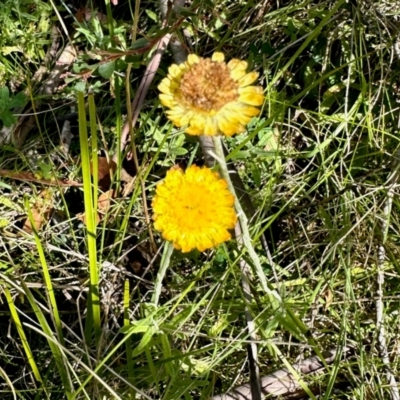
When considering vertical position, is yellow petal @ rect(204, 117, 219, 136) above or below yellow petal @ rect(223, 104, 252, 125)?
below

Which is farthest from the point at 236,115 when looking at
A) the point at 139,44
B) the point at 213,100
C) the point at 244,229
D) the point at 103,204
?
the point at 103,204

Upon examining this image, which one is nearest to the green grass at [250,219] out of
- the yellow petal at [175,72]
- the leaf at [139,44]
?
the leaf at [139,44]

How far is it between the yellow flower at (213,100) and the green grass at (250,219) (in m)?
0.30

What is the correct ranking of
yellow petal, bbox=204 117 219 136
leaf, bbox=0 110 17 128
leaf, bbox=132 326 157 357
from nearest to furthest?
yellow petal, bbox=204 117 219 136, leaf, bbox=132 326 157 357, leaf, bbox=0 110 17 128

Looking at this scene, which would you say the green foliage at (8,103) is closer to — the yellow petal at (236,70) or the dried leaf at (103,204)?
the dried leaf at (103,204)

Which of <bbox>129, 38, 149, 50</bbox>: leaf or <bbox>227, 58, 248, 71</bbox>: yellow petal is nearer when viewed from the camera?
<bbox>227, 58, 248, 71</bbox>: yellow petal

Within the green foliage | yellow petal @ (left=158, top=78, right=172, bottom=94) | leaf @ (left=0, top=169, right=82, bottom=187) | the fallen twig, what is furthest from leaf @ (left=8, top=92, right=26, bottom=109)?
the fallen twig

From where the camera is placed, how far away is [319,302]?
3.93 ft

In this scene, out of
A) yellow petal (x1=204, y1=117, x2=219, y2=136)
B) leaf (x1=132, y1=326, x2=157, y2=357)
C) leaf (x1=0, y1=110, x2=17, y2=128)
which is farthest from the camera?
leaf (x1=0, y1=110, x2=17, y2=128)

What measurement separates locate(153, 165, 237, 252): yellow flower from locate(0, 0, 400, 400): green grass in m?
0.27

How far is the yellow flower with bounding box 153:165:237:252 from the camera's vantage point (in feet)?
2.71

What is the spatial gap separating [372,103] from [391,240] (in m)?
0.28

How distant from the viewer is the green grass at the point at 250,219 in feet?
3.76

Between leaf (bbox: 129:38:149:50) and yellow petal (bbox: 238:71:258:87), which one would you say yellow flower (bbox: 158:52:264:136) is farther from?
leaf (bbox: 129:38:149:50)
